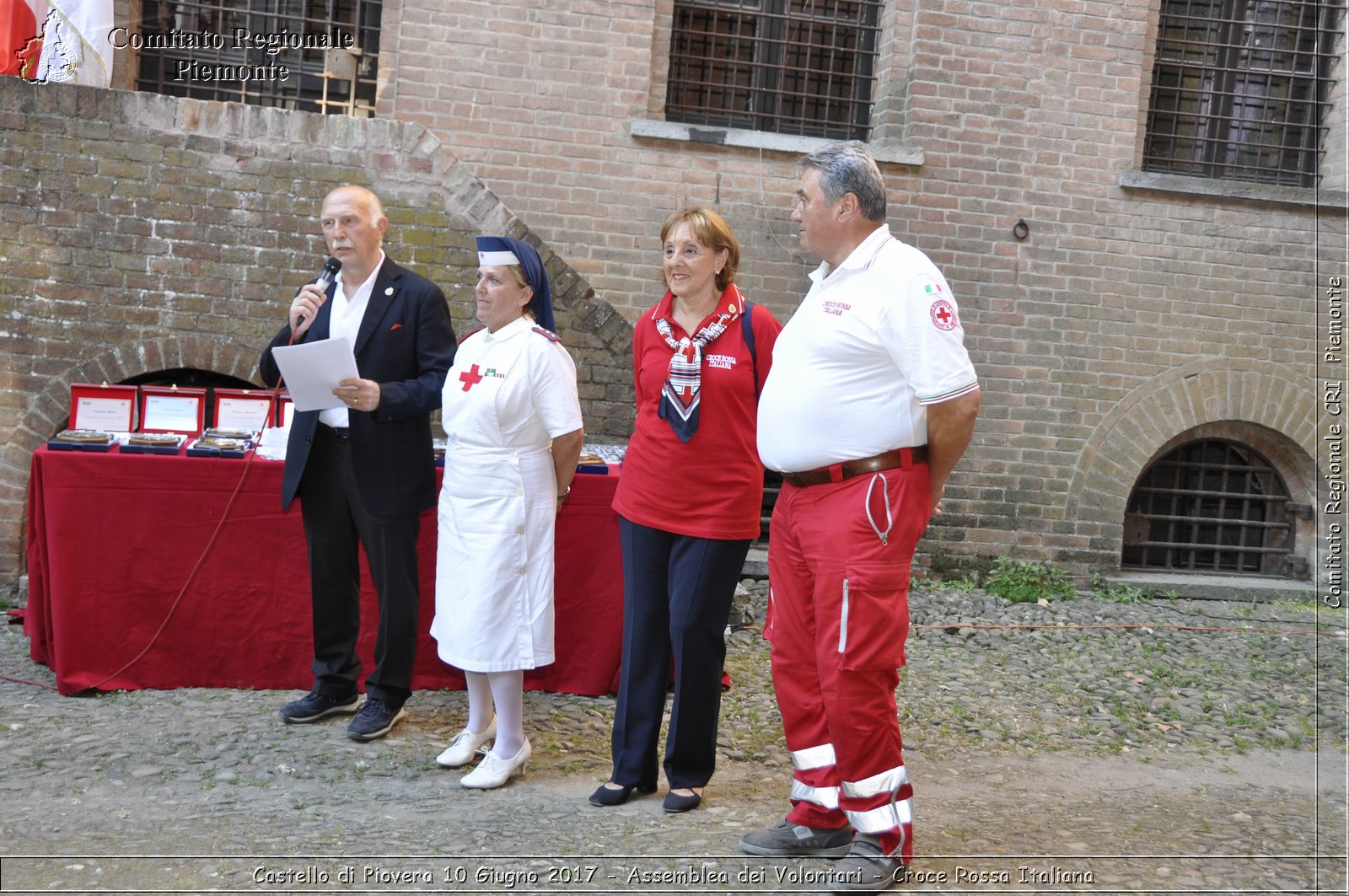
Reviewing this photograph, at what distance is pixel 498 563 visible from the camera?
13.9 feet

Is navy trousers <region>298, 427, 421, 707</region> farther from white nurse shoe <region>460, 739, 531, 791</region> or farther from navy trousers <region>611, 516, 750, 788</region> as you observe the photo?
navy trousers <region>611, 516, 750, 788</region>

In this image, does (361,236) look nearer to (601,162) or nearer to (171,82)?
(601,162)

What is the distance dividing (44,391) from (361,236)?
3.12 m

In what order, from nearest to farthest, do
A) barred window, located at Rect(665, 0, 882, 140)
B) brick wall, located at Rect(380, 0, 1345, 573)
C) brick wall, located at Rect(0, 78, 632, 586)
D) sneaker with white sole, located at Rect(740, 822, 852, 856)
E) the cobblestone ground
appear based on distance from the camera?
the cobblestone ground, sneaker with white sole, located at Rect(740, 822, 852, 856), brick wall, located at Rect(0, 78, 632, 586), brick wall, located at Rect(380, 0, 1345, 573), barred window, located at Rect(665, 0, 882, 140)

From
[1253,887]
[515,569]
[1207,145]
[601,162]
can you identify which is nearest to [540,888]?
[515,569]

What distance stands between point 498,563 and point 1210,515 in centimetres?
683

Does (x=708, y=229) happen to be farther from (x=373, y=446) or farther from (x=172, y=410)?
(x=172, y=410)

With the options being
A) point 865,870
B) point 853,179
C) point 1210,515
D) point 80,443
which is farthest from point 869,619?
point 1210,515

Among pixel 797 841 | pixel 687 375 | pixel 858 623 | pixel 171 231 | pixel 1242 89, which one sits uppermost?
pixel 1242 89

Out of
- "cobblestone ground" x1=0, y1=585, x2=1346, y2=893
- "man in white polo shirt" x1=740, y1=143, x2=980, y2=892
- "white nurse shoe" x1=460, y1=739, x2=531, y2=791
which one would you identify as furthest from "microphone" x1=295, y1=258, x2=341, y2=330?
"man in white polo shirt" x1=740, y1=143, x2=980, y2=892

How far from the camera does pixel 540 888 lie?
11.2 feet

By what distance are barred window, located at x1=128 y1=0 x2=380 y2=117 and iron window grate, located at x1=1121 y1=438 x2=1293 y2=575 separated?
260 inches

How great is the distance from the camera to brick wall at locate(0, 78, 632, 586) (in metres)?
6.50

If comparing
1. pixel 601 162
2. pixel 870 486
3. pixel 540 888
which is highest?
pixel 601 162
